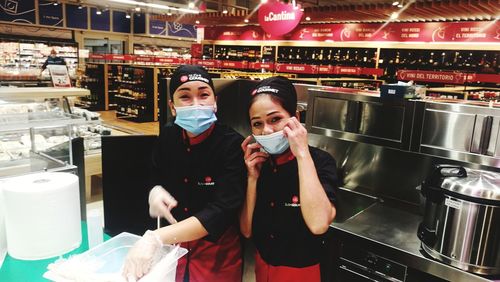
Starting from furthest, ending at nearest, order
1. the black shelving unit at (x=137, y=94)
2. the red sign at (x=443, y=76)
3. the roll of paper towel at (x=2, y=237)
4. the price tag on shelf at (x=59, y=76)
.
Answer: the black shelving unit at (x=137, y=94) < the red sign at (x=443, y=76) < the price tag on shelf at (x=59, y=76) < the roll of paper towel at (x=2, y=237)

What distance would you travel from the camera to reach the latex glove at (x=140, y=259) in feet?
4.14

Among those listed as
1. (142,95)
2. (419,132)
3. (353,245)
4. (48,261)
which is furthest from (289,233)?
(142,95)

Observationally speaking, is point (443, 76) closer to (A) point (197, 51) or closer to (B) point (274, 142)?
(B) point (274, 142)

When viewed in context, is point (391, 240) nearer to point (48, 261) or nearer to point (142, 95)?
point (48, 261)

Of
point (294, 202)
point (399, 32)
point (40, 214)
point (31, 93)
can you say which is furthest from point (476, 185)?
point (399, 32)

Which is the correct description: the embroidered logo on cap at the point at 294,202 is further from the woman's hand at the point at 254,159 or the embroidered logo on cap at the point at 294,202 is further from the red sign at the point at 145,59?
the red sign at the point at 145,59

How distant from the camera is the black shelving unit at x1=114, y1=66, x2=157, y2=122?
11953 mm

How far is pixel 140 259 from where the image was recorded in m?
1.28

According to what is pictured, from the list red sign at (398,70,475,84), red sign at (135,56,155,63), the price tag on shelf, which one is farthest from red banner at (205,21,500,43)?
the price tag on shelf

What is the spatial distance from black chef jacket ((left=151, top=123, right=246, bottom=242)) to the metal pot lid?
1.05 meters

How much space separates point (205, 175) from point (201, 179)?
1.0 inches

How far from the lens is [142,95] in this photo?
12.1 meters

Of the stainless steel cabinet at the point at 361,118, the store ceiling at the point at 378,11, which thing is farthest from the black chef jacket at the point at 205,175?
the store ceiling at the point at 378,11

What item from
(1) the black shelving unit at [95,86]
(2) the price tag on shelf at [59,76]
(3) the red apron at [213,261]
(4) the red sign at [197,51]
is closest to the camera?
(3) the red apron at [213,261]
